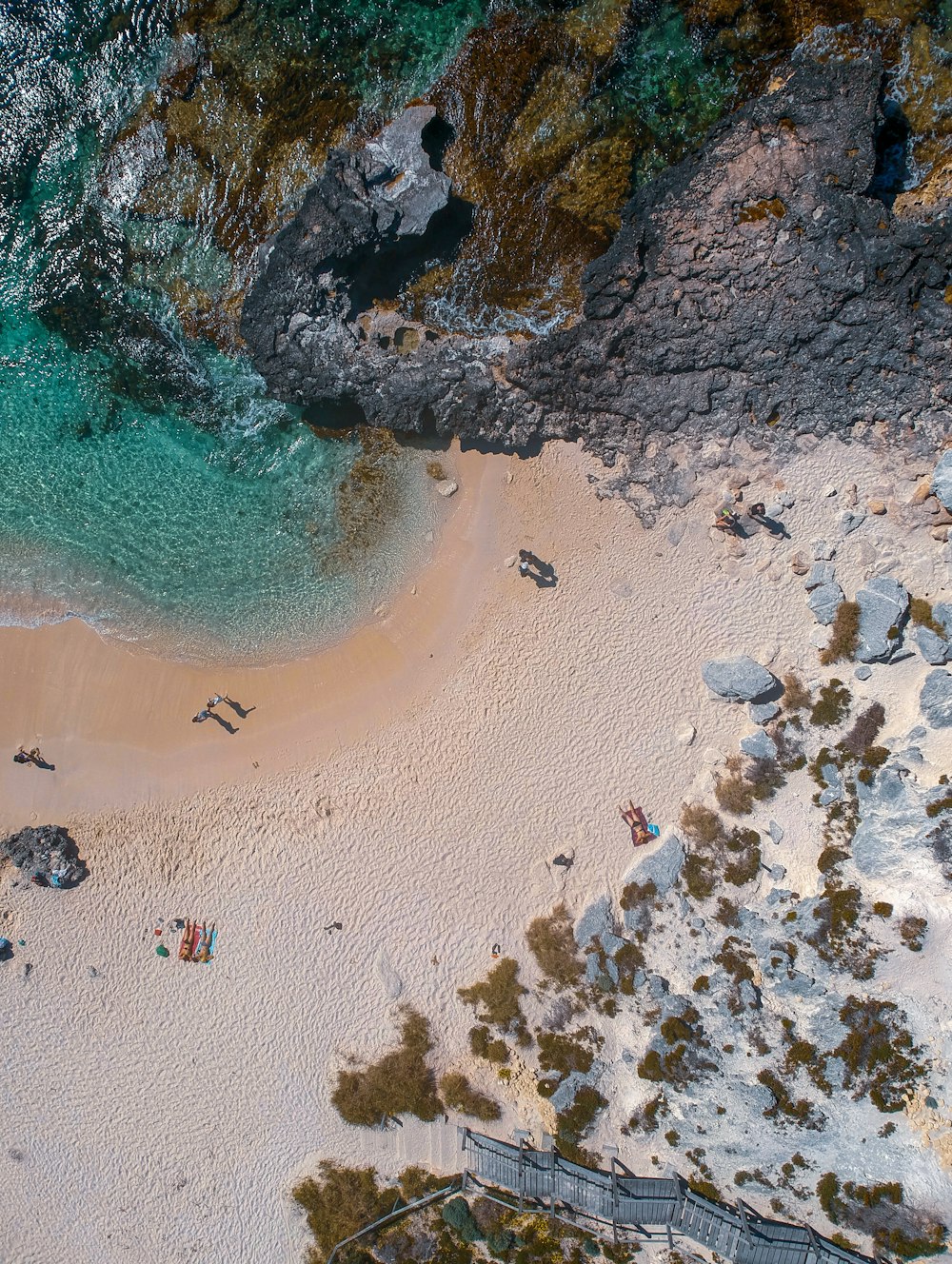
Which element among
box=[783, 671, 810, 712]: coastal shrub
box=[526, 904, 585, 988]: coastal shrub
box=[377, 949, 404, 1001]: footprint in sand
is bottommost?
box=[377, 949, 404, 1001]: footprint in sand

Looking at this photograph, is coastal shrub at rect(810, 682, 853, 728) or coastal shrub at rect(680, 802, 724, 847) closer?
coastal shrub at rect(810, 682, 853, 728)

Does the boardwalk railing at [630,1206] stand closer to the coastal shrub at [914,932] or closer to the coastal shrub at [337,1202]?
the coastal shrub at [337,1202]

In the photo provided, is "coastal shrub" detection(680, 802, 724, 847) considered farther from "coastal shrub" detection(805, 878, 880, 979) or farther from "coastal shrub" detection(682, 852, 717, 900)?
"coastal shrub" detection(805, 878, 880, 979)

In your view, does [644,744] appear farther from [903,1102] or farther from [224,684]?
[224,684]

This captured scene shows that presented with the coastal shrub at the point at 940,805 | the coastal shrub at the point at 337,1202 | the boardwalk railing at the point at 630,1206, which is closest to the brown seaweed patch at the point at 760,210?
the coastal shrub at the point at 940,805

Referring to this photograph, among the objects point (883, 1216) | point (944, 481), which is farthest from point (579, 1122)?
point (944, 481)

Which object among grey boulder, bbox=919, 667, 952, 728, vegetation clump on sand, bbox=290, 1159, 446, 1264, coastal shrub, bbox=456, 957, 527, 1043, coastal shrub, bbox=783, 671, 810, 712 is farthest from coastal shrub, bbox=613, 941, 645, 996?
grey boulder, bbox=919, 667, 952, 728

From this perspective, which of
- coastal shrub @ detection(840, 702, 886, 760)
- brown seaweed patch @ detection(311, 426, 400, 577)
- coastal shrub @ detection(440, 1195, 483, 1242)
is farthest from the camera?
brown seaweed patch @ detection(311, 426, 400, 577)

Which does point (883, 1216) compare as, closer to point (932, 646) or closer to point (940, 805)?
point (940, 805)
